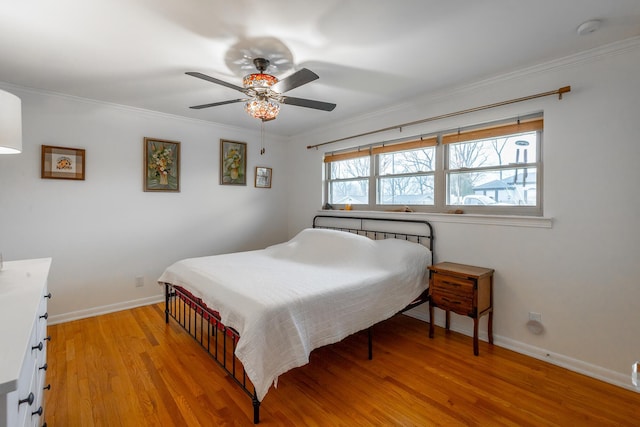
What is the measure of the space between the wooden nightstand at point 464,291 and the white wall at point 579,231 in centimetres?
15

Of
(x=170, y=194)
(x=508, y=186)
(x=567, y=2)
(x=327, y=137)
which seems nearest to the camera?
(x=567, y=2)

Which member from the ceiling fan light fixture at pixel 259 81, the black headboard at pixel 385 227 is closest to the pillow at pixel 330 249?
the black headboard at pixel 385 227

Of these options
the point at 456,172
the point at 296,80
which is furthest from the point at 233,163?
the point at 456,172

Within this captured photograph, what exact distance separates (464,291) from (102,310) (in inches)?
154

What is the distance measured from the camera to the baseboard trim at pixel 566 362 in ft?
7.11

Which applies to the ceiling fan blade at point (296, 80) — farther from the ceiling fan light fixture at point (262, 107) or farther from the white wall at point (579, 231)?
the white wall at point (579, 231)

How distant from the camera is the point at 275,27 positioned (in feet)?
6.38

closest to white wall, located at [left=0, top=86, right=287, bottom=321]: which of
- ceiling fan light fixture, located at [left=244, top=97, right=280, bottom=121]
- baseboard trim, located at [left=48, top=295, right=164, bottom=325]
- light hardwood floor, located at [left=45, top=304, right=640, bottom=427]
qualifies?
baseboard trim, located at [left=48, top=295, right=164, bottom=325]

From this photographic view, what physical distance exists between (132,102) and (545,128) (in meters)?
4.18

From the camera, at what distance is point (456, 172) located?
3.15 meters

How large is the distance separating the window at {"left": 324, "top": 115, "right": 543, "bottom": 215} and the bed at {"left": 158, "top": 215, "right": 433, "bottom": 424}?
14.6 inches

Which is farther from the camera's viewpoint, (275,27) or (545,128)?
(545,128)

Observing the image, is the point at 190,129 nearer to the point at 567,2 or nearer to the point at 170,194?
the point at 170,194

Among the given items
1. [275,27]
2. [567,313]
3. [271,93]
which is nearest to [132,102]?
[271,93]
